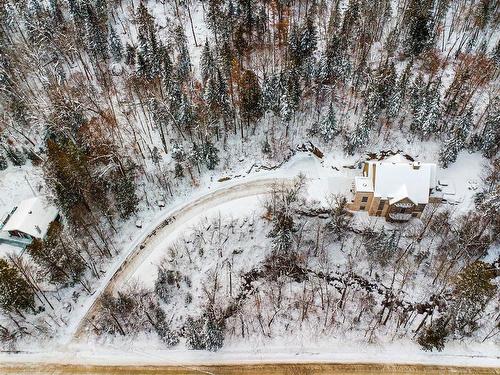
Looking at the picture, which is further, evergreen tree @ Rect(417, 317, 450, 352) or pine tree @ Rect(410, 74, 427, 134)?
pine tree @ Rect(410, 74, 427, 134)

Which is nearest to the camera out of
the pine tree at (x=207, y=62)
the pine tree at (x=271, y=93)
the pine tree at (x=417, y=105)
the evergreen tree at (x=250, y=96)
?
the evergreen tree at (x=250, y=96)

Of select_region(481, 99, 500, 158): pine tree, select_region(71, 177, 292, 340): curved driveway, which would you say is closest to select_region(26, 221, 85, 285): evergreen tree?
select_region(71, 177, 292, 340): curved driveway

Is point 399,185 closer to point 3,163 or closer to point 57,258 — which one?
point 57,258

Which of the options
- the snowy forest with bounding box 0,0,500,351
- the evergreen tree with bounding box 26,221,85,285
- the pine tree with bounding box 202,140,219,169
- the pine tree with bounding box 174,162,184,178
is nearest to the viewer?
the evergreen tree with bounding box 26,221,85,285

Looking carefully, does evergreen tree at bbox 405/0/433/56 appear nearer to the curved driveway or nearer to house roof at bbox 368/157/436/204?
house roof at bbox 368/157/436/204

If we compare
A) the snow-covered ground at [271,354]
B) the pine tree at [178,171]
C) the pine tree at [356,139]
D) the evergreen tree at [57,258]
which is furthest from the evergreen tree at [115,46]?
the snow-covered ground at [271,354]

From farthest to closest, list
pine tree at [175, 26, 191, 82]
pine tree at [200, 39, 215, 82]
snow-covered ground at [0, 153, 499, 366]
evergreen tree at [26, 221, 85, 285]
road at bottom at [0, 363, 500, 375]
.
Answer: pine tree at [175, 26, 191, 82]
pine tree at [200, 39, 215, 82]
evergreen tree at [26, 221, 85, 285]
snow-covered ground at [0, 153, 499, 366]
road at bottom at [0, 363, 500, 375]

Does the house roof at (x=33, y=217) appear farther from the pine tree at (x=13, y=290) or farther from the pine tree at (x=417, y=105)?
the pine tree at (x=417, y=105)
